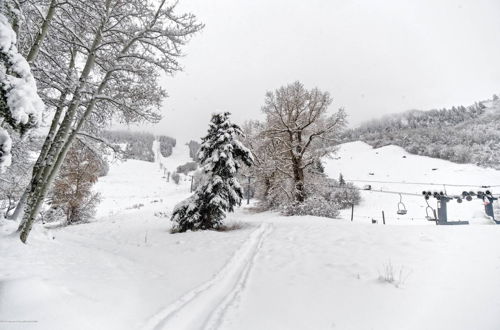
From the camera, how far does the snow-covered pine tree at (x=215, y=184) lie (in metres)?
11.8

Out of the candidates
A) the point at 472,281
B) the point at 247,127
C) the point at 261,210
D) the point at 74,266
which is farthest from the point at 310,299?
the point at 247,127

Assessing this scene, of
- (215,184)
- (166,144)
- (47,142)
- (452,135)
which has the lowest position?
(215,184)

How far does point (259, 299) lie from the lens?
4355 millimetres

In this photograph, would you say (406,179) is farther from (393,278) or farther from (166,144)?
(166,144)

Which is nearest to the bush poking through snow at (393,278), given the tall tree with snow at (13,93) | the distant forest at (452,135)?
the tall tree with snow at (13,93)

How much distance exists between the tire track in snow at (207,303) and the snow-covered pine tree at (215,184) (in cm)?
523

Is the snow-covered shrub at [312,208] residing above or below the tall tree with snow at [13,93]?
below

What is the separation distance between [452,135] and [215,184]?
327 ft

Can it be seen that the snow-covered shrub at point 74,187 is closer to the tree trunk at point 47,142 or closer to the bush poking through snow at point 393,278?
the tree trunk at point 47,142

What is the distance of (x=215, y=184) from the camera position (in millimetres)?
11773

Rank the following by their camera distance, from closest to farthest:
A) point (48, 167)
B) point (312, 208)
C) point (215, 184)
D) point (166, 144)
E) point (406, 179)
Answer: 1. point (48, 167)
2. point (215, 184)
3. point (312, 208)
4. point (406, 179)
5. point (166, 144)

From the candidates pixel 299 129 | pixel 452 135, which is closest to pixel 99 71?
pixel 299 129

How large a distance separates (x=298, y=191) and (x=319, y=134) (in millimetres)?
4303

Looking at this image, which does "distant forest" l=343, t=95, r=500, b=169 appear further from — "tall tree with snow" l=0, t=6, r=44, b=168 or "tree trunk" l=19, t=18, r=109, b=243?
"tall tree with snow" l=0, t=6, r=44, b=168
